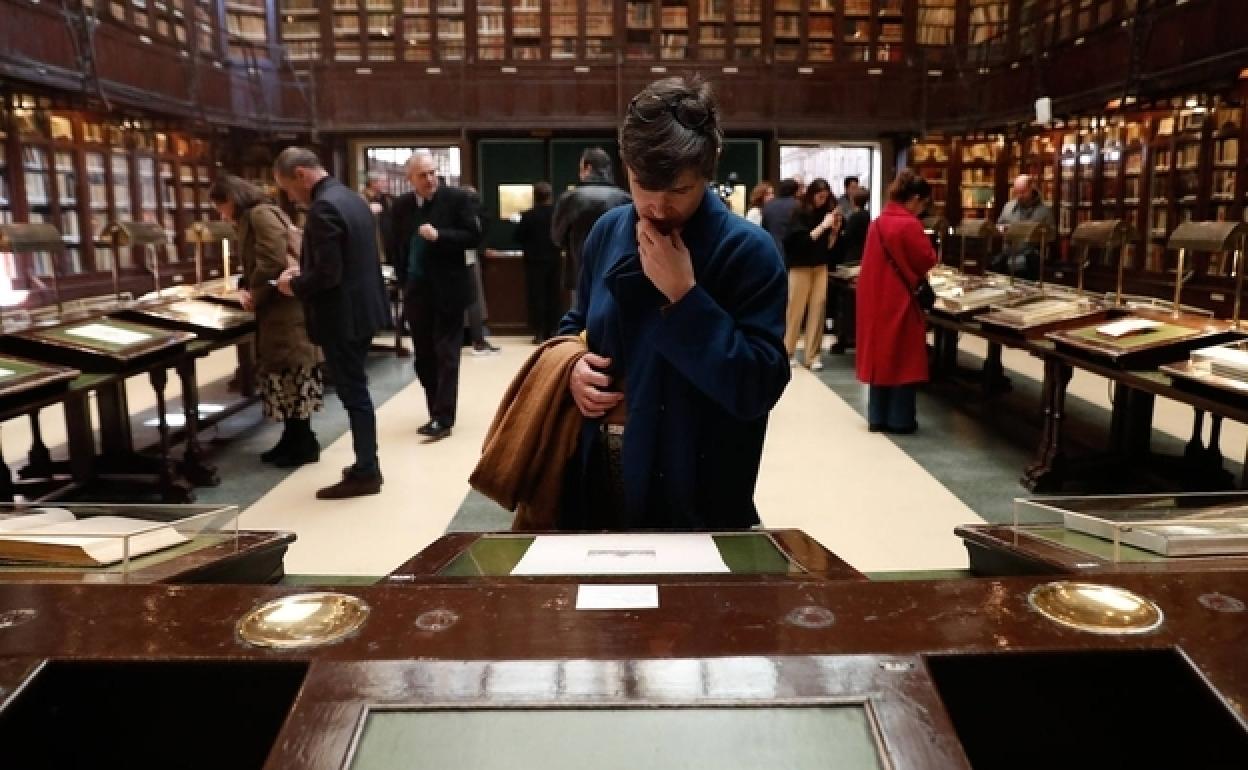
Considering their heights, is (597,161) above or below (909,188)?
above

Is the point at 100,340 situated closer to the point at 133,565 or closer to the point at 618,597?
the point at 133,565

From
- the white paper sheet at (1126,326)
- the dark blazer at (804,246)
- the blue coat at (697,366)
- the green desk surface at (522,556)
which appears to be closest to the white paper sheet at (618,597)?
the green desk surface at (522,556)

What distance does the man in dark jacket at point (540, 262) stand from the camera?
29.4 ft

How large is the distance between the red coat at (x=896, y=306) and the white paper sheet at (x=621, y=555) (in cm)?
445

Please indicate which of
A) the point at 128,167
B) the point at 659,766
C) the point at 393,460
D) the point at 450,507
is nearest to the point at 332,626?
the point at 659,766

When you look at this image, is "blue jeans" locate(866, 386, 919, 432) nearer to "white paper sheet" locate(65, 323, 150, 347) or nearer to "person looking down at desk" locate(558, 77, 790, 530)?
"white paper sheet" locate(65, 323, 150, 347)

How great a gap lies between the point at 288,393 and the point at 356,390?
2.84 ft

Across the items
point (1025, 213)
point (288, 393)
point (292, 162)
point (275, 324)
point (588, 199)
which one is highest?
point (292, 162)

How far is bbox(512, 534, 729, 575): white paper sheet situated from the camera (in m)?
1.18

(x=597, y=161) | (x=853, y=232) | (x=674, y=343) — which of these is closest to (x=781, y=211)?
(x=853, y=232)

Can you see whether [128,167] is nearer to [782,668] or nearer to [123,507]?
[123,507]

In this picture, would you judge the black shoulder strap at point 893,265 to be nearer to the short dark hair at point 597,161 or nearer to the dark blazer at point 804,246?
the short dark hair at point 597,161

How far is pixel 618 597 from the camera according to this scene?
3.37 ft

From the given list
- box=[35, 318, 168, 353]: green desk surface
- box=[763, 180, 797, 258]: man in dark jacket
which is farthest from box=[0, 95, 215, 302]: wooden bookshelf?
box=[763, 180, 797, 258]: man in dark jacket
